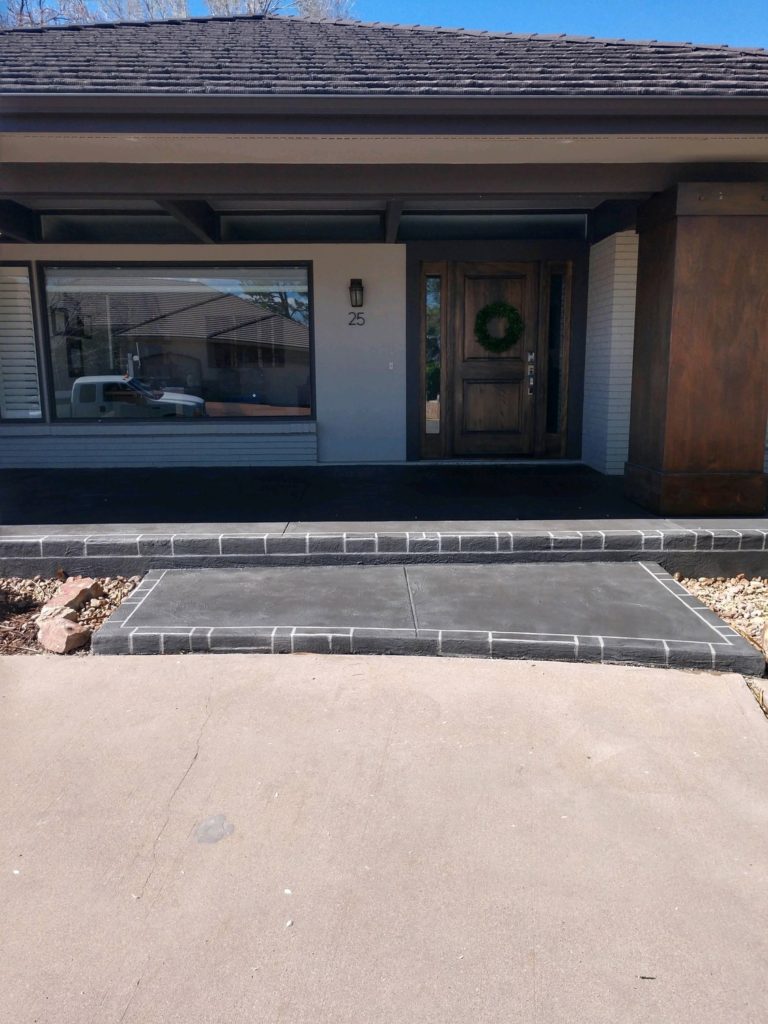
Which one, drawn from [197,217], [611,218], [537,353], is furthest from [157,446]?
[611,218]

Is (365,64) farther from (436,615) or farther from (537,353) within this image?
(537,353)

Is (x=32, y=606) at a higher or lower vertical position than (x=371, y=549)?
lower

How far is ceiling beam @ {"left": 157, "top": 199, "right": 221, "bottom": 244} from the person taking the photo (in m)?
6.17

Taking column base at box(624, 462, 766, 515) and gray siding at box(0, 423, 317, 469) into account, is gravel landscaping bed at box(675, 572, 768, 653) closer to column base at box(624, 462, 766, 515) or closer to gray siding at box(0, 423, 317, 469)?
column base at box(624, 462, 766, 515)

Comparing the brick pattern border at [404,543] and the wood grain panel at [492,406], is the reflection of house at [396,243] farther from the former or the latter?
the brick pattern border at [404,543]

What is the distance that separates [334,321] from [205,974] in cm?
702

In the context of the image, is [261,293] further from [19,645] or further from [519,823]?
[519,823]

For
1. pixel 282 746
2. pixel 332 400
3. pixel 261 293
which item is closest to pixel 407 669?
pixel 282 746

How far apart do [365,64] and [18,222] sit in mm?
4289

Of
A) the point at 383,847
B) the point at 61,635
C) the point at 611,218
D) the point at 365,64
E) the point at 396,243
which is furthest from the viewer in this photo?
the point at 396,243

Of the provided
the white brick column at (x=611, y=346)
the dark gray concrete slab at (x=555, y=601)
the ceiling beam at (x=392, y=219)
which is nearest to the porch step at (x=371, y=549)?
the dark gray concrete slab at (x=555, y=601)

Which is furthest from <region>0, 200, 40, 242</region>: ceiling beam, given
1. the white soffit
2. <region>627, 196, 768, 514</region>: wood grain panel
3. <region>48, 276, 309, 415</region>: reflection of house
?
<region>627, 196, 768, 514</region>: wood grain panel

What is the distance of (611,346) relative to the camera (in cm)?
A: 746

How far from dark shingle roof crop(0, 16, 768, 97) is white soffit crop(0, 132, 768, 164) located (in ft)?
0.86
